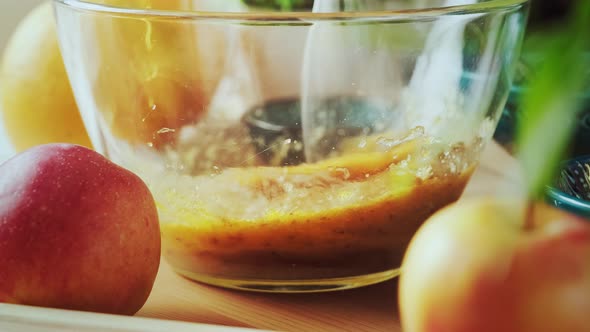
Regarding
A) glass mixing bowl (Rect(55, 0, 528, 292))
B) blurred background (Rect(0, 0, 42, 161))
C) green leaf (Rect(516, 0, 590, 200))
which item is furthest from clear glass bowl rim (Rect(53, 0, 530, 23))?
blurred background (Rect(0, 0, 42, 161))

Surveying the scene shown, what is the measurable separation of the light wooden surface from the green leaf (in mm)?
137

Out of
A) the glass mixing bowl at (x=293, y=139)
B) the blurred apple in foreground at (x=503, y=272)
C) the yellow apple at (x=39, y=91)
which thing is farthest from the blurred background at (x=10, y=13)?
the blurred apple in foreground at (x=503, y=272)

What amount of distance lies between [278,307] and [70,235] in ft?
0.41

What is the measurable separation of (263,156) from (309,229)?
0.05 metres

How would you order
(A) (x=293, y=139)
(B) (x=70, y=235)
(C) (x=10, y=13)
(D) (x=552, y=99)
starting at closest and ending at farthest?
(D) (x=552, y=99) → (B) (x=70, y=235) → (A) (x=293, y=139) → (C) (x=10, y=13)

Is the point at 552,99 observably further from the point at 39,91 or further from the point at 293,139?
the point at 39,91

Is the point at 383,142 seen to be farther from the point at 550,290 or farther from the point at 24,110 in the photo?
the point at 24,110

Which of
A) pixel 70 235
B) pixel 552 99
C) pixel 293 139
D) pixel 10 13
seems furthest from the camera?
pixel 10 13

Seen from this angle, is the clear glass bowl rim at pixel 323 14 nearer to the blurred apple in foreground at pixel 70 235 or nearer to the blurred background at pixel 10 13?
the blurred apple in foreground at pixel 70 235

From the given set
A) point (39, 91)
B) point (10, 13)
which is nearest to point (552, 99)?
point (39, 91)

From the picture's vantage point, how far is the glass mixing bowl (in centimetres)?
41

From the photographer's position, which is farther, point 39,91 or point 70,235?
point 39,91

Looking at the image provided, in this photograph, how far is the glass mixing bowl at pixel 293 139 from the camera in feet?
1.35

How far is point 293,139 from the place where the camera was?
19.1 inches
